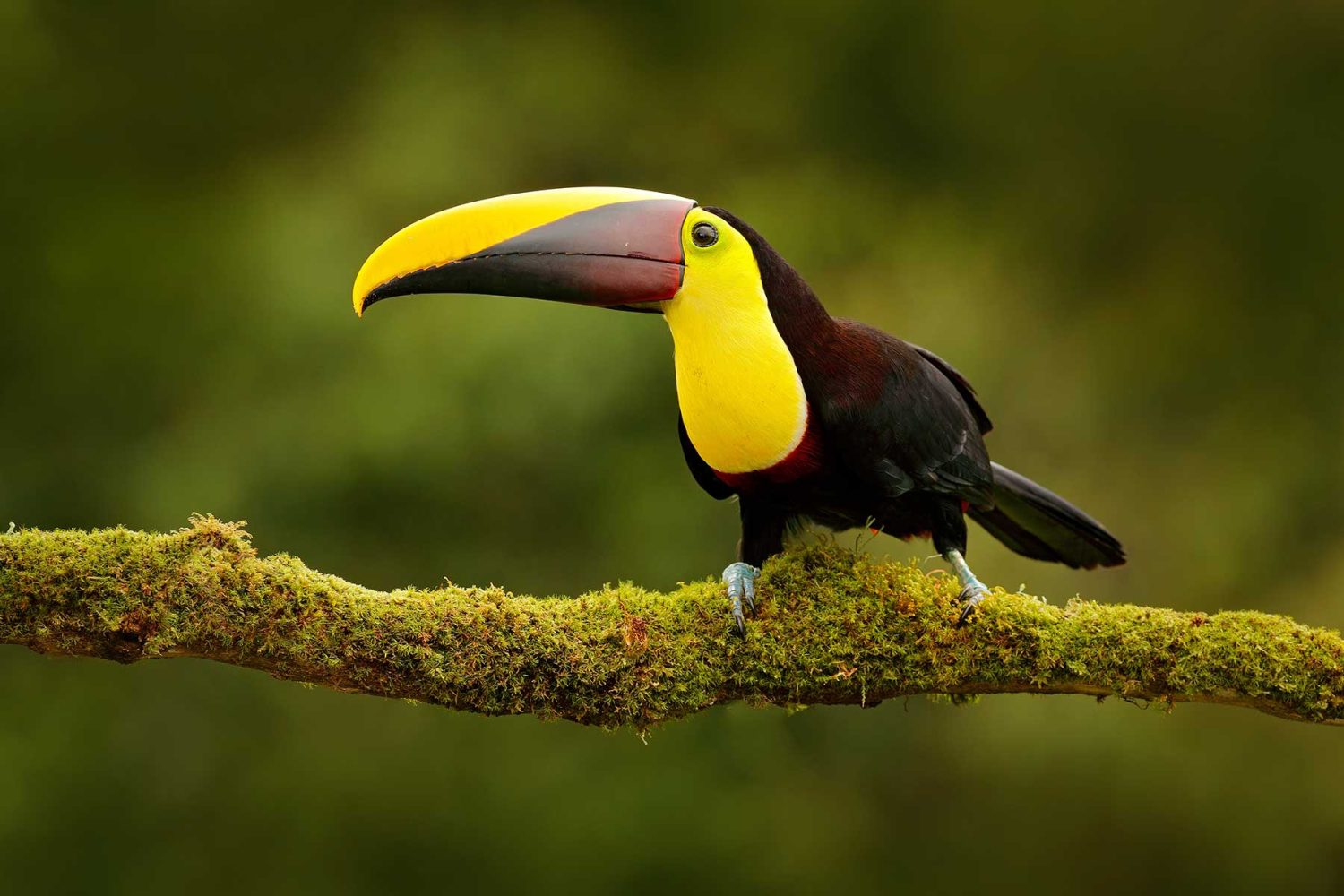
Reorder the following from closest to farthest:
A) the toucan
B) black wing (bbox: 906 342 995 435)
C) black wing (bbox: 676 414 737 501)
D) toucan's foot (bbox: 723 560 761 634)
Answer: toucan's foot (bbox: 723 560 761 634) → the toucan → black wing (bbox: 676 414 737 501) → black wing (bbox: 906 342 995 435)

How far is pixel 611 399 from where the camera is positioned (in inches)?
184

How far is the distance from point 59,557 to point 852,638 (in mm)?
1235

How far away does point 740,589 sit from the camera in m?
2.35

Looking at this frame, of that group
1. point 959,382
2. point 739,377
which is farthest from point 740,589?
point 959,382

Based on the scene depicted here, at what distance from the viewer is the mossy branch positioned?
2.01 m

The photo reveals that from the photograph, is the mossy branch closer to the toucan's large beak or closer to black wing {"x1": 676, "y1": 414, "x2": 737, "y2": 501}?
black wing {"x1": 676, "y1": 414, "x2": 737, "y2": 501}

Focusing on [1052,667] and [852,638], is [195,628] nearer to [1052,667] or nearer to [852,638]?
[852,638]

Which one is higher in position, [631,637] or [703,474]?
[703,474]

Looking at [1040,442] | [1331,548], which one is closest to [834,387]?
[1040,442]

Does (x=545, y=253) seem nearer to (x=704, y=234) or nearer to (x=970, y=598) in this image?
(x=704, y=234)

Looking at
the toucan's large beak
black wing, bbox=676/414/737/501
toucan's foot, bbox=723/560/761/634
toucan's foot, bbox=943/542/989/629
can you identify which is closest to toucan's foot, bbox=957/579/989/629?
toucan's foot, bbox=943/542/989/629

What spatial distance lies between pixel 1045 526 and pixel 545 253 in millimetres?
1309

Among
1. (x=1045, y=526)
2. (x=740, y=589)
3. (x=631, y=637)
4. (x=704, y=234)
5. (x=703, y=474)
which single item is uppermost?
(x=704, y=234)

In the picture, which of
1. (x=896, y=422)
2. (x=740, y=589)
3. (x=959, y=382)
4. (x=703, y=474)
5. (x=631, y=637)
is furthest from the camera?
(x=959, y=382)
